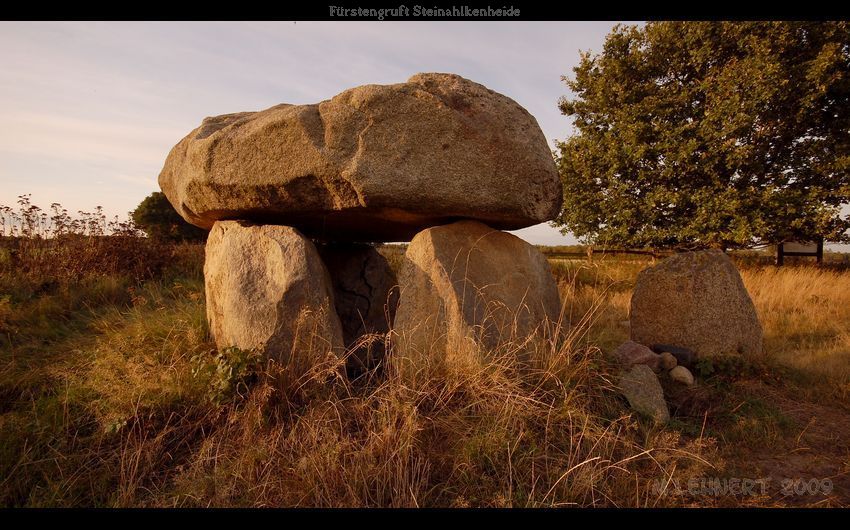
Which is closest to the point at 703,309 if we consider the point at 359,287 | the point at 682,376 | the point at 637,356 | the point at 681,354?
the point at 681,354

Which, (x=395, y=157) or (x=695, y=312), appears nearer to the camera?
(x=395, y=157)

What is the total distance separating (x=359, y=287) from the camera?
5.91 metres

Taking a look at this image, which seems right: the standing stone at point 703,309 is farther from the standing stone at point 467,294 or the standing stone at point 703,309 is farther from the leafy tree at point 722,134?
the leafy tree at point 722,134

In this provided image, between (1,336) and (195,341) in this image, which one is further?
(1,336)

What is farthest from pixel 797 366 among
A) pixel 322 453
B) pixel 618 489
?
pixel 322 453

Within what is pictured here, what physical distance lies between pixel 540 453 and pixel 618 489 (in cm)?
48

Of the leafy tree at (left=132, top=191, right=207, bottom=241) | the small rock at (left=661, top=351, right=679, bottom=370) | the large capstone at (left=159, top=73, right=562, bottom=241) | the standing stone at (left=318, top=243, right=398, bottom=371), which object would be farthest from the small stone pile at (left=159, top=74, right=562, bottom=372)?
the leafy tree at (left=132, top=191, right=207, bottom=241)

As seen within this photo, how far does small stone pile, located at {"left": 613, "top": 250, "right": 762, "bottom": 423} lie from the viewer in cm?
516

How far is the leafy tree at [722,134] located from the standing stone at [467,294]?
25.5 feet

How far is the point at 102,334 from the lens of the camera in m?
5.46

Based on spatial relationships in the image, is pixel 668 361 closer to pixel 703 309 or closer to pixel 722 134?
pixel 703 309

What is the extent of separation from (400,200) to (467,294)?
105cm
